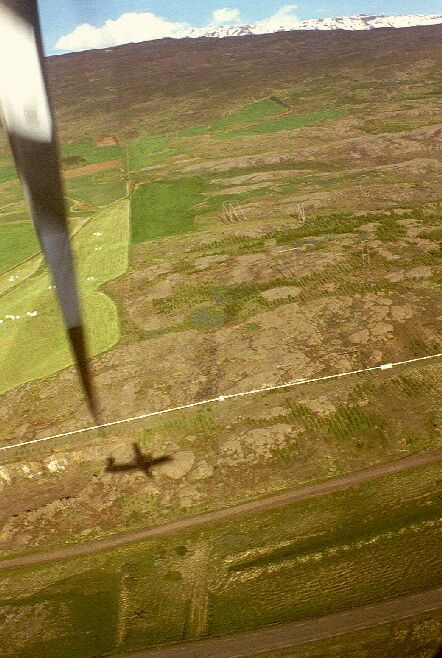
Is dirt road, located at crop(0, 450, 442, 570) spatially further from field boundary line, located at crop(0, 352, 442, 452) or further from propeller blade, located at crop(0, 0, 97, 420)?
propeller blade, located at crop(0, 0, 97, 420)

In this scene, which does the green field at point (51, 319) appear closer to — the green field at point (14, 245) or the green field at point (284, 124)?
the green field at point (14, 245)

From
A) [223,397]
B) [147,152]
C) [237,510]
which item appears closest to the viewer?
[237,510]

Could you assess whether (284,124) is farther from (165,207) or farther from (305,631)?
(305,631)

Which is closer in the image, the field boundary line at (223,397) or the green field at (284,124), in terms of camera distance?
the field boundary line at (223,397)

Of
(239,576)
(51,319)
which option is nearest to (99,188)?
(51,319)

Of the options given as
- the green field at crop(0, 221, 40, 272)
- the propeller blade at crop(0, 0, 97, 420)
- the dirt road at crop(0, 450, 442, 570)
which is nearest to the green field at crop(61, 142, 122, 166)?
the green field at crop(0, 221, 40, 272)

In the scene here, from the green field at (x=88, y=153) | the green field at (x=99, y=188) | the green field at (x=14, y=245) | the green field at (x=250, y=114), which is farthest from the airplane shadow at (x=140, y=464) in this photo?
the green field at (x=250, y=114)

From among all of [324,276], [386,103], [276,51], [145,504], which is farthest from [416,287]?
[276,51]
